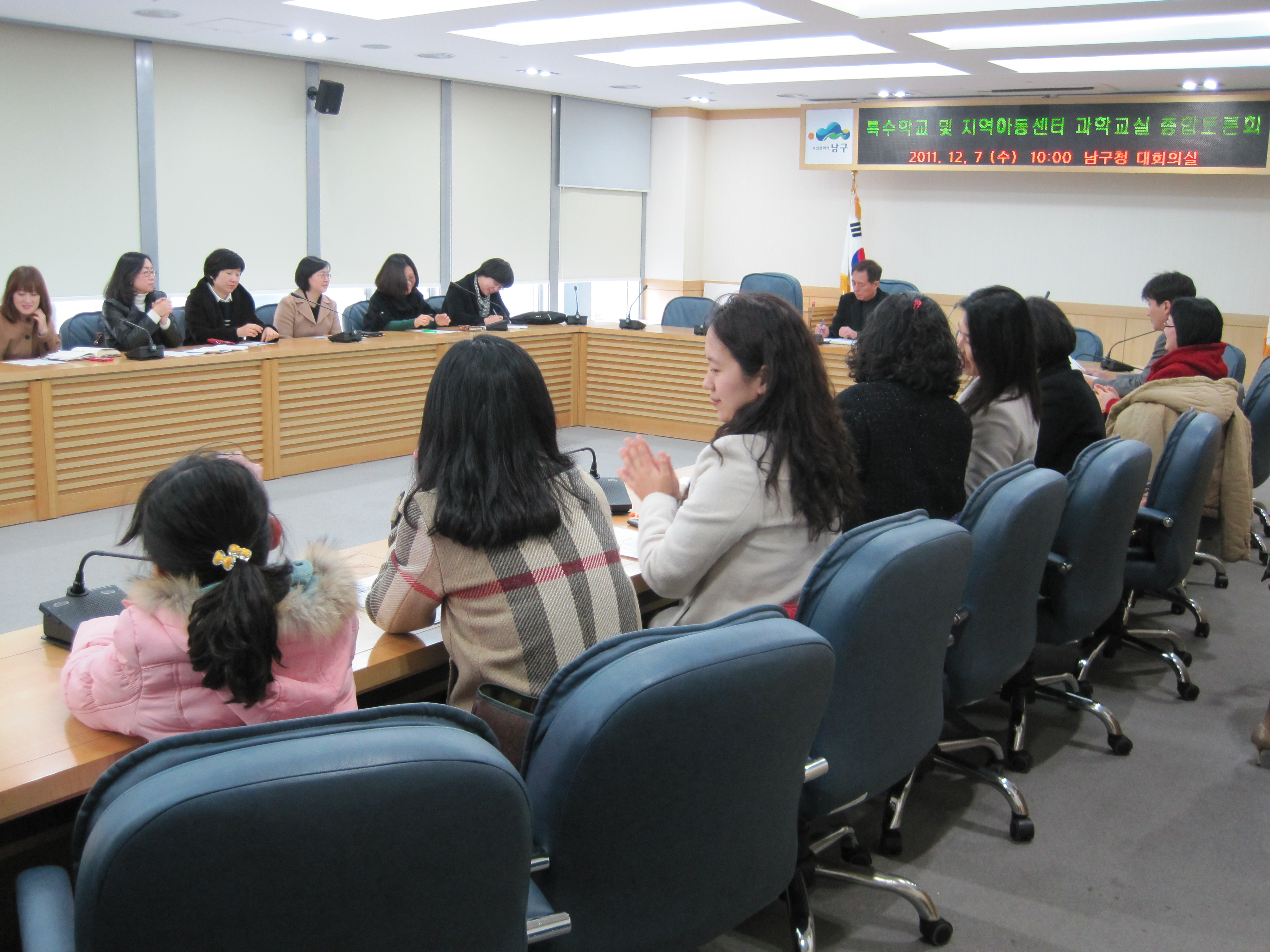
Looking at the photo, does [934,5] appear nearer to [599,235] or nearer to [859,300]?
[859,300]

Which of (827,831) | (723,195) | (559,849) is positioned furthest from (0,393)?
(723,195)

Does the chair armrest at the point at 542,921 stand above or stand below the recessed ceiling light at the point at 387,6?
below

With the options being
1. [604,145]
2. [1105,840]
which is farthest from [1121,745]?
[604,145]

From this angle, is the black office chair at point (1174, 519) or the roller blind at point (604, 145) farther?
the roller blind at point (604, 145)

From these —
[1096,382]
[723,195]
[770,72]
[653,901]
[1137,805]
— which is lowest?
[1137,805]

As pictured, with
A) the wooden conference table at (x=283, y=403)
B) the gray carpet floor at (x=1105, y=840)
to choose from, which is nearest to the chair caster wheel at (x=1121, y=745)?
the gray carpet floor at (x=1105, y=840)

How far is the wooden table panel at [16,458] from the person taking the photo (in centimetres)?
438

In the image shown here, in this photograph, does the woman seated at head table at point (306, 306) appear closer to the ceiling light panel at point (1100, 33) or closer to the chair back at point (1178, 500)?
the ceiling light panel at point (1100, 33)

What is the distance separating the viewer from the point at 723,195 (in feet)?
33.1

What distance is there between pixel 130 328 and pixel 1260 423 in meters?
5.19

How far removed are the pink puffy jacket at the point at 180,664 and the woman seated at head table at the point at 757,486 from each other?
638 mm

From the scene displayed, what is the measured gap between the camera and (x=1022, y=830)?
92.2 inches

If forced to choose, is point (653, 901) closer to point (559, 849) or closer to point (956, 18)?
point (559, 849)

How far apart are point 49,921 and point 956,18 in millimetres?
5457
